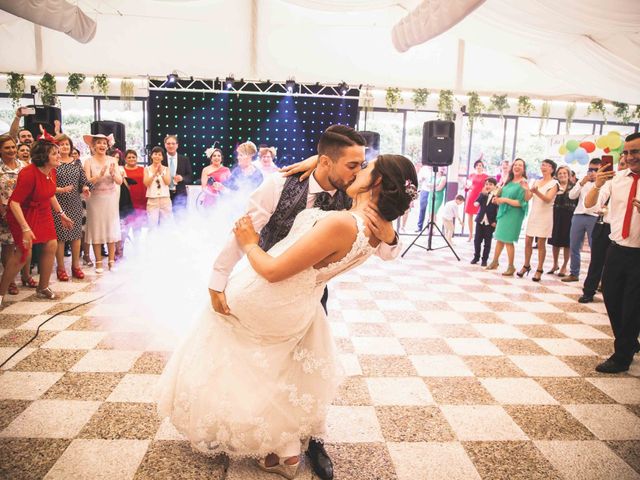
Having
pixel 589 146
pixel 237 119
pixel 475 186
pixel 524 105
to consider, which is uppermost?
pixel 524 105

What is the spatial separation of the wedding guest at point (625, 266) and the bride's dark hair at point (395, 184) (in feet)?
7.47

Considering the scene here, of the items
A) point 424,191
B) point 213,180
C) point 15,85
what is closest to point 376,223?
point 213,180

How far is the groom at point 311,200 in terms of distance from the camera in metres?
1.68

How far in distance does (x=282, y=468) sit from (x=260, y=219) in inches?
41.9

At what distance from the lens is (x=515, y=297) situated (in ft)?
15.9

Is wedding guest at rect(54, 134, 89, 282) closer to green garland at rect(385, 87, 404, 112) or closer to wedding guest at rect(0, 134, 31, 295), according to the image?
wedding guest at rect(0, 134, 31, 295)

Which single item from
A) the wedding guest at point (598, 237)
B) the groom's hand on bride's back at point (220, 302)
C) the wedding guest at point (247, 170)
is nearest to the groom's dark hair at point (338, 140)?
the groom's hand on bride's back at point (220, 302)

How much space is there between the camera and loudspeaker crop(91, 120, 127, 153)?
7.97 metres

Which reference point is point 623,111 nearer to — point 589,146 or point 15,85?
point 589,146

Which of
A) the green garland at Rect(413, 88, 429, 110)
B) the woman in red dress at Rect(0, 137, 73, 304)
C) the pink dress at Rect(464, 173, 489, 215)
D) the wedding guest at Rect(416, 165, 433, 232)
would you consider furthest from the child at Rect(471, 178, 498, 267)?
the woman in red dress at Rect(0, 137, 73, 304)

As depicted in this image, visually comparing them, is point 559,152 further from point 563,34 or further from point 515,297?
point 515,297

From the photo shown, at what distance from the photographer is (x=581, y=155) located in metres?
9.26

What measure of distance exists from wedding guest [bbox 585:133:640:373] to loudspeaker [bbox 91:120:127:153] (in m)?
8.09

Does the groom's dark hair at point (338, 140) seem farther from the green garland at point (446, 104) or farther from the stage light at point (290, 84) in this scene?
the green garland at point (446, 104)
